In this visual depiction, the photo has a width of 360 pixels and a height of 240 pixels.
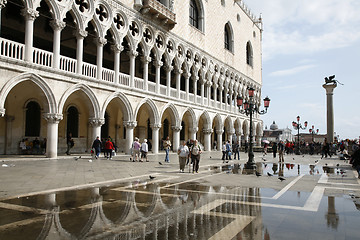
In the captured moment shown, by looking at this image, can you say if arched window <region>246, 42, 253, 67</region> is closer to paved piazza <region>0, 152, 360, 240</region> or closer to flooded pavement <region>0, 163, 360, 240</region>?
paved piazza <region>0, 152, 360, 240</region>

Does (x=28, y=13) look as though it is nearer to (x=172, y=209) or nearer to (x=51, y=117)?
(x=51, y=117)

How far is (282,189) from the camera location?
7.70m

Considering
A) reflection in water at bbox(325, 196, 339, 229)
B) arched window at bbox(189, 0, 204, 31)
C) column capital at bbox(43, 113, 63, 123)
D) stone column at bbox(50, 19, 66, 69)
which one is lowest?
reflection in water at bbox(325, 196, 339, 229)

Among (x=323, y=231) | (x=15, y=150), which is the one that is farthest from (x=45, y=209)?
(x=15, y=150)

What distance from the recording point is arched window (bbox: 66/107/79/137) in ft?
61.4

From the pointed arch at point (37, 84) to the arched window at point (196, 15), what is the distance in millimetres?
17365

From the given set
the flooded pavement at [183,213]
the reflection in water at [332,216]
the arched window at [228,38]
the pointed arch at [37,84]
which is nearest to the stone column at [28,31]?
the pointed arch at [37,84]

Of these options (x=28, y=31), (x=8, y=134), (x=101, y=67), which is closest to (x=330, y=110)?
(x=101, y=67)

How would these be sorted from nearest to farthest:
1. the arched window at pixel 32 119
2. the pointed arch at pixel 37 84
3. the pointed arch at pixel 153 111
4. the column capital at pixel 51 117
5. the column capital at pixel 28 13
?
the pointed arch at pixel 37 84 → the column capital at pixel 28 13 → the column capital at pixel 51 117 → the arched window at pixel 32 119 → the pointed arch at pixel 153 111

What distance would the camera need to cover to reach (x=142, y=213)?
5.07m

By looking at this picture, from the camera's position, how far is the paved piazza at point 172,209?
4.03m

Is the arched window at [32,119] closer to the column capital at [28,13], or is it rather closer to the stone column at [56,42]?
the stone column at [56,42]

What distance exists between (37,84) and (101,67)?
429cm

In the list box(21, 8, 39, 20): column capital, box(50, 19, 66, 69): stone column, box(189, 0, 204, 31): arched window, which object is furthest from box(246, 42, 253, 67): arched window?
box(21, 8, 39, 20): column capital
